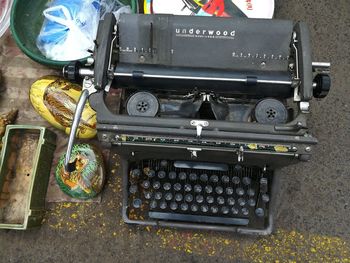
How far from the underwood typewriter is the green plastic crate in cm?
Answer: 53

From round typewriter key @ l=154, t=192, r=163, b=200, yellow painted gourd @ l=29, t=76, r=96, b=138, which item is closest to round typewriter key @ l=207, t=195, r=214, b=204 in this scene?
round typewriter key @ l=154, t=192, r=163, b=200

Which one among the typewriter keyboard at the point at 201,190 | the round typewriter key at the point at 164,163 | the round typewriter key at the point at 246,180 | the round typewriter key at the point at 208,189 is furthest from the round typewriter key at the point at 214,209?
the round typewriter key at the point at 164,163

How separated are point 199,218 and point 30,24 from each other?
1.58m

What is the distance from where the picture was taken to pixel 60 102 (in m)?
2.23

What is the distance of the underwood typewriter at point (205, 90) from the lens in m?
1.67

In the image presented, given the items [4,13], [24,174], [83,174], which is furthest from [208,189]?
[4,13]

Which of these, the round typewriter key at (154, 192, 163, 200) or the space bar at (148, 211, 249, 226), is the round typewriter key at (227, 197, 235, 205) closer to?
the space bar at (148, 211, 249, 226)

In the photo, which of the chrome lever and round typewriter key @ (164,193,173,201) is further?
round typewriter key @ (164,193,173,201)

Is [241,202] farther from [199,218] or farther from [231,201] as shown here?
[199,218]

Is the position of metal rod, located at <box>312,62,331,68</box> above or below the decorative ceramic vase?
above

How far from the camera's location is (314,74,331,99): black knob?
1730mm

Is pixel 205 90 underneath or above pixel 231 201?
above

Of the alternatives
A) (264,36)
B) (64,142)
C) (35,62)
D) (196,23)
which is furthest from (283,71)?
(35,62)

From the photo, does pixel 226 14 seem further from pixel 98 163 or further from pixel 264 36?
pixel 98 163
